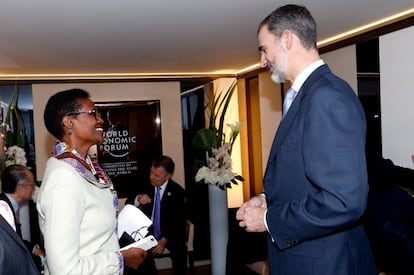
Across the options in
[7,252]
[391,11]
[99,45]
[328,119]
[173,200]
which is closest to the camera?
[328,119]

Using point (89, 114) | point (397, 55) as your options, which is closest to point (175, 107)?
point (397, 55)

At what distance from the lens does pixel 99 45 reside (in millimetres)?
3664

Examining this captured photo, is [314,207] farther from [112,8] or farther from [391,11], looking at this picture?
[391,11]

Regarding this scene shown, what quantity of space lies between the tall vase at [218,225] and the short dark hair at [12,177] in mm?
1897

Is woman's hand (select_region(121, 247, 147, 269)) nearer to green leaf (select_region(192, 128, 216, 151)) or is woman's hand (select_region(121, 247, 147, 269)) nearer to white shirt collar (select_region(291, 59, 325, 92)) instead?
white shirt collar (select_region(291, 59, 325, 92))

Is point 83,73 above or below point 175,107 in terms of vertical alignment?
above

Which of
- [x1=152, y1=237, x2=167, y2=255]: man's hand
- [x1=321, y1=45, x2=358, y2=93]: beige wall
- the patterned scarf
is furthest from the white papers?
[x1=321, y1=45, x2=358, y2=93]: beige wall

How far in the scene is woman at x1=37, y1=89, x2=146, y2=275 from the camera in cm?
142

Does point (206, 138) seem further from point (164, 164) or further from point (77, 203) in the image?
point (77, 203)

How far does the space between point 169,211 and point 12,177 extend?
1.56 metres

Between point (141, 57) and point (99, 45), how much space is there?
0.78m

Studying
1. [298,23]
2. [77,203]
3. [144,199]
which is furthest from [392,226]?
[144,199]

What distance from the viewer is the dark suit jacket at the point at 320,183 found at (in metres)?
1.06

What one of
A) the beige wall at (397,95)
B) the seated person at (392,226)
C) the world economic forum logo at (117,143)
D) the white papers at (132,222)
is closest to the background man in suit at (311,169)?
the seated person at (392,226)
